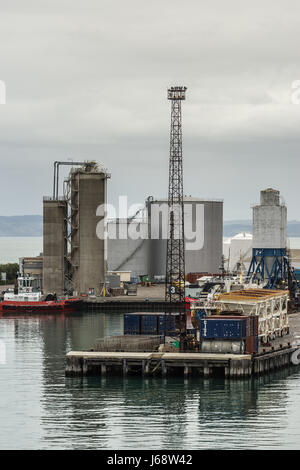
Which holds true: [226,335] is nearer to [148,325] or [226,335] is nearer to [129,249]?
[148,325]

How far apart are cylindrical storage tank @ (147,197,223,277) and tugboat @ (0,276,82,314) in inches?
1122

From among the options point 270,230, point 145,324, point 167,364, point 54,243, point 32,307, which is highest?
point 270,230

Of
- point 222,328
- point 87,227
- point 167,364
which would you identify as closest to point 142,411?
point 167,364

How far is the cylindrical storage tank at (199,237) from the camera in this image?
6334 inches

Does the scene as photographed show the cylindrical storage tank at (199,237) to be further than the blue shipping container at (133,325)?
Yes

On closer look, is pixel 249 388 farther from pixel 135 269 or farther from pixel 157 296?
pixel 135 269

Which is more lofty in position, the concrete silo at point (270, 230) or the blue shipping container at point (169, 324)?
the concrete silo at point (270, 230)

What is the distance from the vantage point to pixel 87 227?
13925cm

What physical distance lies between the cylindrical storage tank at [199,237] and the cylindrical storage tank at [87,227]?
74.0 feet

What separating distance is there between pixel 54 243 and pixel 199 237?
1095 inches

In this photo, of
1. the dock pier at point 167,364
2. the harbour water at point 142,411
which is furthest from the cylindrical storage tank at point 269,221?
the dock pier at point 167,364

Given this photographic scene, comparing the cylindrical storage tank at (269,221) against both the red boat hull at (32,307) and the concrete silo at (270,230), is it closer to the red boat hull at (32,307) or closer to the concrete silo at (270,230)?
the concrete silo at (270,230)

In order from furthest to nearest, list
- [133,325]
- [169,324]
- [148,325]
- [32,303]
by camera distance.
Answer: [32,303], [133,325], [148,325], [169,324]

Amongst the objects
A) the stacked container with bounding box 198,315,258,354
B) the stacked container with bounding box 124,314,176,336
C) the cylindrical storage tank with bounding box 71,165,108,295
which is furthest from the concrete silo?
the stacked container with bounding box 198,315,258,354
